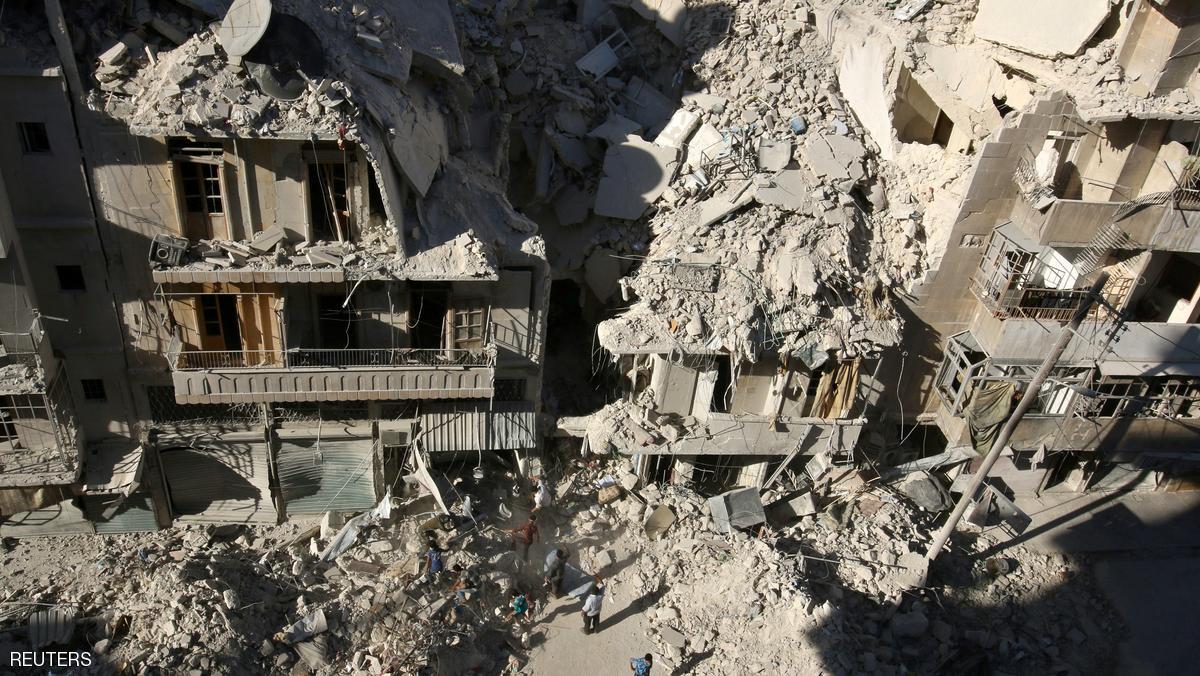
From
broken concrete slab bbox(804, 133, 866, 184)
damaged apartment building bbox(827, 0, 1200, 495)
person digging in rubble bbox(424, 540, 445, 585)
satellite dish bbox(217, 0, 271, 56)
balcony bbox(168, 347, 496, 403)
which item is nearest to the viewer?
satellite dish bbox(217, 0, 271, 56)

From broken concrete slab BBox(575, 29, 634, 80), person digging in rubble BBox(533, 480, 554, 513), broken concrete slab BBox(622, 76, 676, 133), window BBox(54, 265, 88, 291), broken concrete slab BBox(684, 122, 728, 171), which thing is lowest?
person digging in rubble BBox(533, 480, 554, 513)

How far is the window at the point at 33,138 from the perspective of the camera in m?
18.2

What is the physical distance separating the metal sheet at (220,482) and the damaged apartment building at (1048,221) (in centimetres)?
1921

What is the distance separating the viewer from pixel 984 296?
2444 cm

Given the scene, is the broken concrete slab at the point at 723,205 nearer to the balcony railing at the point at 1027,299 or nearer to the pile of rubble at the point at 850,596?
the balcony railing at the point at 1027,299

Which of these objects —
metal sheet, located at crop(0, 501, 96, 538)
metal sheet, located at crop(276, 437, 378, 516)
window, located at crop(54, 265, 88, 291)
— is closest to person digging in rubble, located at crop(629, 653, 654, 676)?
metal sheet, located at crop(276, 437, 378, 516)

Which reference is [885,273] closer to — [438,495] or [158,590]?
[438,495]

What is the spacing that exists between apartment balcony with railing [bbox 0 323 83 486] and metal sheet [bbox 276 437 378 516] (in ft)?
16.9

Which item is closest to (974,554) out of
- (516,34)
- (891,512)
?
(891,512)

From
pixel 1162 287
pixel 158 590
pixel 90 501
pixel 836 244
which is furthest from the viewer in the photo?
pixel 1162 287

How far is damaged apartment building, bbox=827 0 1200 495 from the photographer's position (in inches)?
888

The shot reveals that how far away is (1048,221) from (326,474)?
21.6 meters

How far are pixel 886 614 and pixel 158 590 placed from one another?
19.0m

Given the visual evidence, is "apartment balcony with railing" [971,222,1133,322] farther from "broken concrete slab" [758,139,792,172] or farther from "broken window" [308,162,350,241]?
"broken window" [308,162,350,241]
